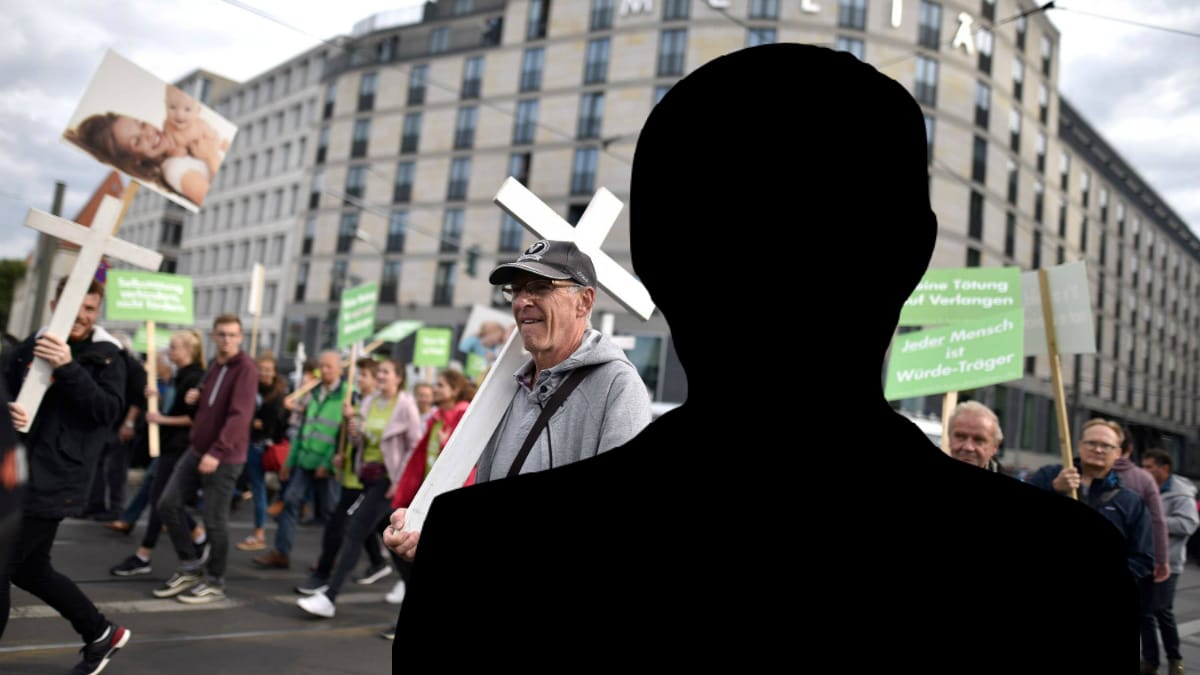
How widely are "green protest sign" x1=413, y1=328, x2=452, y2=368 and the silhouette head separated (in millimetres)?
14009

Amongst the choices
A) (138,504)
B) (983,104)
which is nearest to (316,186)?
(983,104)

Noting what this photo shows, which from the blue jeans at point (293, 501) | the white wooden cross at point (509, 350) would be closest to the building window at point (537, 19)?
the blue jeans at point (293, 501)

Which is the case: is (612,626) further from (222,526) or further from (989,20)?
(989,20)

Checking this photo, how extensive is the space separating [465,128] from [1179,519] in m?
38.0

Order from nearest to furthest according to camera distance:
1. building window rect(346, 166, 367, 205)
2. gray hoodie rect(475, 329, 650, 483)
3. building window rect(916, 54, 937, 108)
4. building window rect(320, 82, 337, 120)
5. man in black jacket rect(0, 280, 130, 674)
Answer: gray hoodie rect(475, 329, 650, 483) → man in black jacket rect(0, 280, 130, 674) → building window rect(916, 54, 937, 108) → building window rect(346, 166, 367, 205) → building window rect(320, 82, 337, 120)

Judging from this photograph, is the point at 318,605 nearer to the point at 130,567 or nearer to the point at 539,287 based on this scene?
the point at 130,567

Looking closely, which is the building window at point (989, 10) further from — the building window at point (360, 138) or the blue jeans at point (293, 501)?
the blue jeans at point (293, 501)

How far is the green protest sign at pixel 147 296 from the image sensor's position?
9.48 metres

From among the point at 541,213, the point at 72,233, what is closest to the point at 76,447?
the point at 72,233

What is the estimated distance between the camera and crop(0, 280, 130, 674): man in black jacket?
15.0 ft

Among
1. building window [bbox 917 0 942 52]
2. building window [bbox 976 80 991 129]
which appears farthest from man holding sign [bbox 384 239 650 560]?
building window [bbox 976 80 991 129]

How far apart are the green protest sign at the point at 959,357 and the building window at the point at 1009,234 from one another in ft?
115

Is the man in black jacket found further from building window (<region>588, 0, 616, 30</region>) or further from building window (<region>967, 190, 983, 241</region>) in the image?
building window (<region>967, 190, 983, 241</region>)

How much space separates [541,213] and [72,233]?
3768 mm
